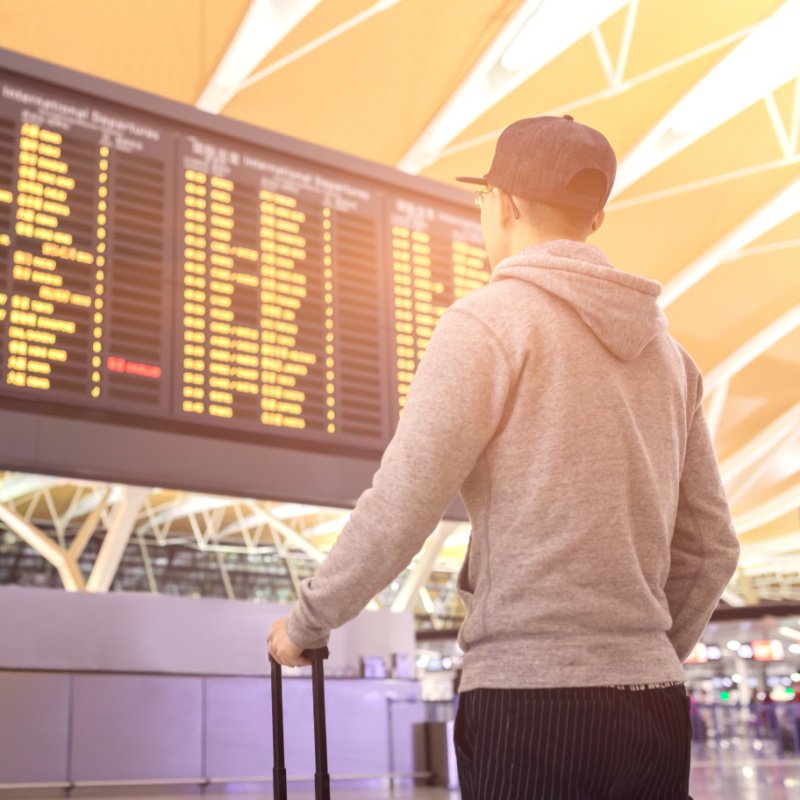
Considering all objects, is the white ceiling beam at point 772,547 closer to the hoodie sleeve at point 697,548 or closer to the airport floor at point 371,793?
the airport floor at point 371,793

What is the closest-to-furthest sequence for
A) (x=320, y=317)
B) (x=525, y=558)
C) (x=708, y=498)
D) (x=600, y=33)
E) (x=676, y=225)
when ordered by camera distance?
(x=525, y=558), (x=708, y=498), (x=320, y=317), (x=600, y=33), (x=676, y=225)

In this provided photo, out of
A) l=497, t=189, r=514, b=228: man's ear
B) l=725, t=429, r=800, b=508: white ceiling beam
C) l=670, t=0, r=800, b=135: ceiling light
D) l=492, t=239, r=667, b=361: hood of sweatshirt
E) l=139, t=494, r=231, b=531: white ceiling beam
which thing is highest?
l=670, t=0, r=800, b=135: ceiling light

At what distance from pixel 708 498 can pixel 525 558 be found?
1.99 feet

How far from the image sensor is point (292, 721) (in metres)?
9.35

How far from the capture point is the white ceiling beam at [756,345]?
781 inches

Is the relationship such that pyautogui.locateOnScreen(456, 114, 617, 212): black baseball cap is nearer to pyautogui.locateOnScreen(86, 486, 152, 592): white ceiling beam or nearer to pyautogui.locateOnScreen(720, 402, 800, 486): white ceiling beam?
pyautogui.locateOnScreen(86, 486, 152, 592): white ceiling beam

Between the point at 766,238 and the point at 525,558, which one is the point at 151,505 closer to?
the point at 766,238

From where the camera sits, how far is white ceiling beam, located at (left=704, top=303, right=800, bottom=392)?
1983cm

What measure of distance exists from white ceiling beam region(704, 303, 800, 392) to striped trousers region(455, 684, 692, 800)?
19.4 metres

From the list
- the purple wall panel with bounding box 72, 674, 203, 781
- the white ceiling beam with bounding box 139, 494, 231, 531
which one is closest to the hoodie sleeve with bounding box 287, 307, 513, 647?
the purple wall panel with bounding box 72, 674, 203, 781

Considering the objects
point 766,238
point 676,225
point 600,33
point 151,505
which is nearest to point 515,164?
point 600,33

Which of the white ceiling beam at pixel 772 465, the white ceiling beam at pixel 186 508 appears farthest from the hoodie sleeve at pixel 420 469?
the white ceiling beam at pixel 186 508

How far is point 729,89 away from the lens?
13492mm

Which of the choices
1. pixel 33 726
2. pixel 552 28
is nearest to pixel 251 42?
pixel 552 28
